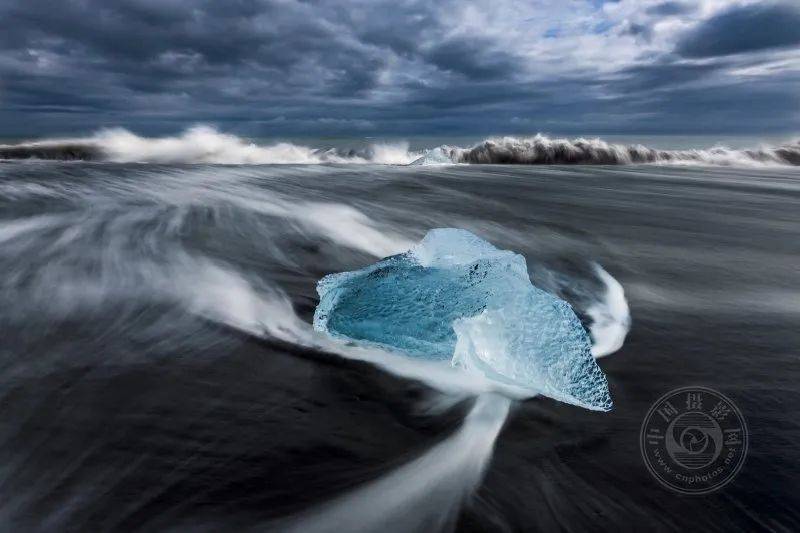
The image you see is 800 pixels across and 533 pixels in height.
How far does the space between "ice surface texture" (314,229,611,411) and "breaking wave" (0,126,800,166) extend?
1349 cm

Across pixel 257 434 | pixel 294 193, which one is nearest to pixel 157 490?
pixel 257 434

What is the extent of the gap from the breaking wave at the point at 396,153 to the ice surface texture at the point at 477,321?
13491 millimetres

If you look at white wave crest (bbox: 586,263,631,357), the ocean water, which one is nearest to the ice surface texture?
the ocean water

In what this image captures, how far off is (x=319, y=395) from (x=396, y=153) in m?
19.3

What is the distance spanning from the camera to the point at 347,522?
156 centimetres

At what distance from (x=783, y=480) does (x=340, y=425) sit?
153cm

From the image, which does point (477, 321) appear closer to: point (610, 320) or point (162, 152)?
point (610, 320)

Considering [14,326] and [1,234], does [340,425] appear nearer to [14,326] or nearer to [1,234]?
[14,326]

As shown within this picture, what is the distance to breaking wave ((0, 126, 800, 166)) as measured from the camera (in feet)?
52.1

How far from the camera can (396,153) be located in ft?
68.1

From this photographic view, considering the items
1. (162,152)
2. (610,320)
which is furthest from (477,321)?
(162,152)

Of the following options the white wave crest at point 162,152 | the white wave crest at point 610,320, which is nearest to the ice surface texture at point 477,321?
the white wave crest at point 610,320

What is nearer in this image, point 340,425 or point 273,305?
point 340,425

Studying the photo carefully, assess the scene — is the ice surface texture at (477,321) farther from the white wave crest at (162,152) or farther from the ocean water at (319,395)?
the white wave crest at (162,152)
